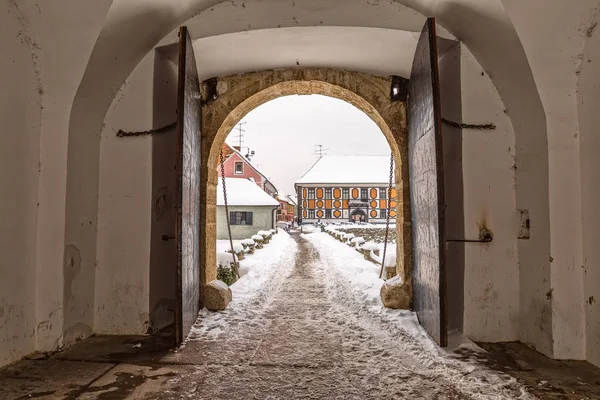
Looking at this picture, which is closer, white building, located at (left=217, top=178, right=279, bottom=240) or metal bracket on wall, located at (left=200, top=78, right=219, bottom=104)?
metal bracket on wall, located at (left=200, top=78, right=219, bottom=104)

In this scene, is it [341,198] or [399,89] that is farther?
[341,198]

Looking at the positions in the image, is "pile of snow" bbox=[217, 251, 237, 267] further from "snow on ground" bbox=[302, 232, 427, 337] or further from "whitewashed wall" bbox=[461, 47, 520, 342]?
"whitewashed wall" bbox=[461, 47, 520, 342]

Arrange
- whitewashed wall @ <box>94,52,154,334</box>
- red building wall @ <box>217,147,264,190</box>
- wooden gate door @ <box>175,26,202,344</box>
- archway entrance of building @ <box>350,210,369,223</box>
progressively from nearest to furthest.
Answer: wooden gate door @ <box>175,26,202,344</box>, whitewashed wall @ <box>94,52,154,334</box>, red building wall @ <box>217,147,264,190</box>, archway entrance of building @ <box>350,210,369,223</box>

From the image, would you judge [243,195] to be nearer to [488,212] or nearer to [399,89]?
[399,89]

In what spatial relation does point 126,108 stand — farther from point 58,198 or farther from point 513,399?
point 513,399

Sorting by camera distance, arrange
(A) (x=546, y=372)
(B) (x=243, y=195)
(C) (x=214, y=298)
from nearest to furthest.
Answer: (A) (x=546, y=372) < (C) (x=214, y=298) < (B) (x=243, y=195)

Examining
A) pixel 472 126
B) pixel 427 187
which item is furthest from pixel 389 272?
pixel 472 126

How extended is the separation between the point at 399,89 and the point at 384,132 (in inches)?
24.4

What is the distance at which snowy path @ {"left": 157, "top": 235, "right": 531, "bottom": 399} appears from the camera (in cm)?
256

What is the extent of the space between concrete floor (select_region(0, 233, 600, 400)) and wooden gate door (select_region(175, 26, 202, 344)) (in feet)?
1.47

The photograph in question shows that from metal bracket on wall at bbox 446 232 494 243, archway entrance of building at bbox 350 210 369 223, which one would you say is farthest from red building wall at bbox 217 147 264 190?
metal bracket on wall at bbox 446 232 494 243

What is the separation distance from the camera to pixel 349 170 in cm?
3972

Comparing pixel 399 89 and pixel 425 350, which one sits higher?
pixel 399 89

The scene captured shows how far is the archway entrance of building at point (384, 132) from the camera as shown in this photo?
3.36 m
